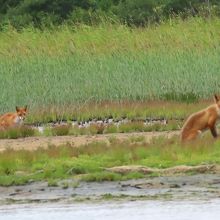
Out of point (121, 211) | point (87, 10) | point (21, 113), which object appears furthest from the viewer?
point (87, 10)

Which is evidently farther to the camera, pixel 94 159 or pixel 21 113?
pixel 21 113

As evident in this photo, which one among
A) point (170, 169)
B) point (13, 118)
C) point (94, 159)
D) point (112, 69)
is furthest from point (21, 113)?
point (170, 169)

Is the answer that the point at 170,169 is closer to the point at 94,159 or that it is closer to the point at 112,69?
the point at 94,159

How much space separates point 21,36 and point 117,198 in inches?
512

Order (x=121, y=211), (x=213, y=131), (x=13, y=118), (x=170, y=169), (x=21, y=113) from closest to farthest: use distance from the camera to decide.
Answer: (x=121, y=211), (x=170, y=169), (x=213, y=131), (x=13, y=118), (x=21, y=113)

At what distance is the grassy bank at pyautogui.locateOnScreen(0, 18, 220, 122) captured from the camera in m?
22.0

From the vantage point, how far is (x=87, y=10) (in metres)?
40.8

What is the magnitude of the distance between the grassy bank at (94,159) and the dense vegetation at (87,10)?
883 inches

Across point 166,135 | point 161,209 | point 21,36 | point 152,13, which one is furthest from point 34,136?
point 152,13

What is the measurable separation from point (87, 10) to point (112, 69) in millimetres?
18719

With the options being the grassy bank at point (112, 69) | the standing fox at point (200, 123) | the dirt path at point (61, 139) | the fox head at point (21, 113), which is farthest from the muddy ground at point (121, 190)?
the grassy bank at point (112, 69)

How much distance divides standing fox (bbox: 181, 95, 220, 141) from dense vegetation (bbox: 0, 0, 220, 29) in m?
21.1

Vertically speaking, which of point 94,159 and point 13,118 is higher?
point 13,118

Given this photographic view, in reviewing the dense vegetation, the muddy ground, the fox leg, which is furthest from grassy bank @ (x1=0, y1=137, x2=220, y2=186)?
the dense vegetation
